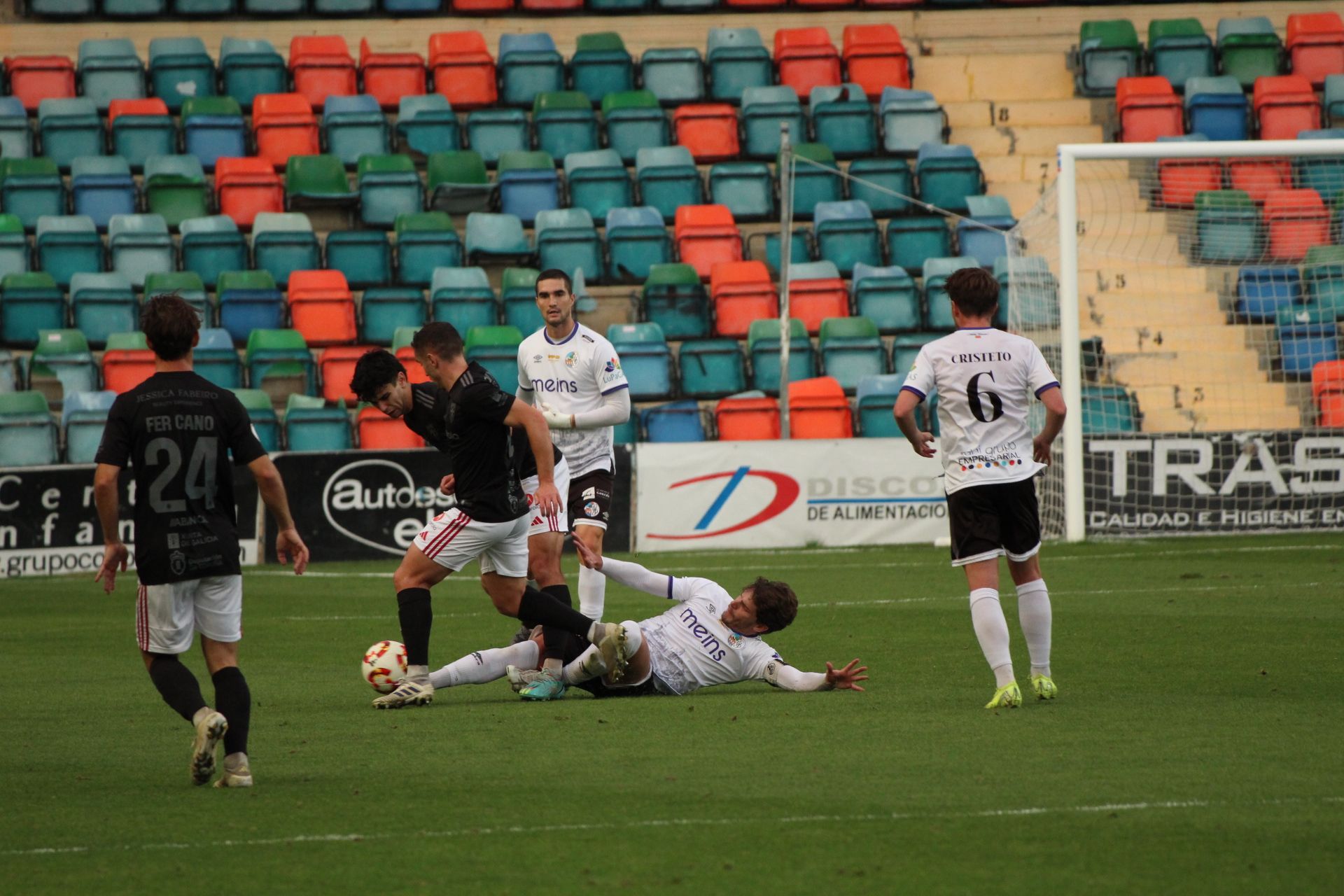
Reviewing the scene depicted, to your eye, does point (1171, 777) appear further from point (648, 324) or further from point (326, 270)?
point (326, 270)

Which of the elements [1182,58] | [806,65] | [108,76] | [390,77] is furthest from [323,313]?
[1182,58]

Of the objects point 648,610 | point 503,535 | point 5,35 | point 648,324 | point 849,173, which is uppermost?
point 5,35

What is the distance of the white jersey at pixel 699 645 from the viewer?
7582 mm

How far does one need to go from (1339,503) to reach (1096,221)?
5688mm

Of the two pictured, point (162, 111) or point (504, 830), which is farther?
point (162, 111)

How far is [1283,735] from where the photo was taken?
20.2 ft

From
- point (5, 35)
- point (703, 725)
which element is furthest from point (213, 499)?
point (5, 35)

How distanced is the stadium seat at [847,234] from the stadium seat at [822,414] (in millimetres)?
2806

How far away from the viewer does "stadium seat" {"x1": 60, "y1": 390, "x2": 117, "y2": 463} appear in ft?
55.0

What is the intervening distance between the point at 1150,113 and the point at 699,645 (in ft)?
53.5

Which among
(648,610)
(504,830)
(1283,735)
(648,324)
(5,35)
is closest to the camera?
(504,830)

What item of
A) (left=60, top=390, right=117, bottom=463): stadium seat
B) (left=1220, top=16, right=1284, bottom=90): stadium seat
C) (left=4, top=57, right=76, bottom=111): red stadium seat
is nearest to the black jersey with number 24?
(left=60, top=390, right=117, bottom=463): stadium seat

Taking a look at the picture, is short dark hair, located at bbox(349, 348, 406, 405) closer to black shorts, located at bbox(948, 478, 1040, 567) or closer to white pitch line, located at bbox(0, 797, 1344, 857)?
black shorts, located at bbox(948, 478, 1040, 567)

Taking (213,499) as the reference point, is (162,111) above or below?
above
